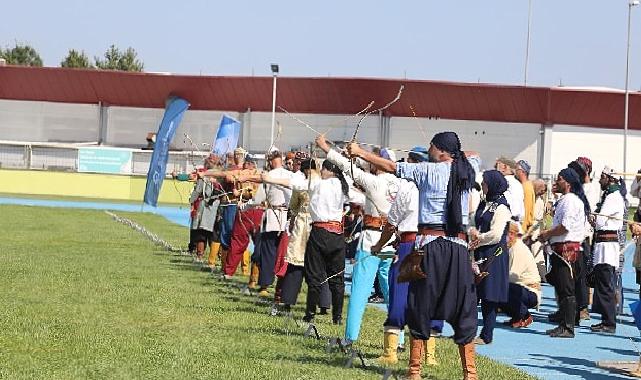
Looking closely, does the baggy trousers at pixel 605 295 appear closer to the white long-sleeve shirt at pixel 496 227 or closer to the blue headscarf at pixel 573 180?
the blue headscarf at pixel 573 180

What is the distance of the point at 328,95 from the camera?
59438mm

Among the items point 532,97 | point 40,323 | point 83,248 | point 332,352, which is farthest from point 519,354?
point 532,97

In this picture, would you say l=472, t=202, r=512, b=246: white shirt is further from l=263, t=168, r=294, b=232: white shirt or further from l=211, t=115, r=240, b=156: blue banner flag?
l=211, t=115, r=240, b=156: blue banner flag

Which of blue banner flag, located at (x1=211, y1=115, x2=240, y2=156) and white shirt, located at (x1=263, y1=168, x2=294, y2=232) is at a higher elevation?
blue banner flag, located at (x1=211, y1=115, x2=240, y2=156)

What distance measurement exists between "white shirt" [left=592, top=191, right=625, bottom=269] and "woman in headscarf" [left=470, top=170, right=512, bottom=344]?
2064 millimetres

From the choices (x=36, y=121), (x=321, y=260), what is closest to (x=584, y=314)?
(x=321, y=260)

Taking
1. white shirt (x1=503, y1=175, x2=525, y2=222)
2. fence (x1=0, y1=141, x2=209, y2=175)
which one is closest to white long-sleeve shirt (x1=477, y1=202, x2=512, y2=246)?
white shirt (x1=503, y1=175, x2=525, y2=222)

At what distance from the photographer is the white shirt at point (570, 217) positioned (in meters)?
14.6

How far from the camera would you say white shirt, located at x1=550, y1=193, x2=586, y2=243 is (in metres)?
14.6

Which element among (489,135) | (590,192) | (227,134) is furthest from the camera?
(489,135)

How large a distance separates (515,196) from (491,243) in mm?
1361

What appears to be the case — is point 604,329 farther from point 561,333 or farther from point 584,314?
point 584,314

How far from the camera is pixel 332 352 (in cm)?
1123

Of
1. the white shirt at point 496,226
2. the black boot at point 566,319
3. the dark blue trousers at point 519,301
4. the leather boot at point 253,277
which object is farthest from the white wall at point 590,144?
the white shirt at point 496,226
